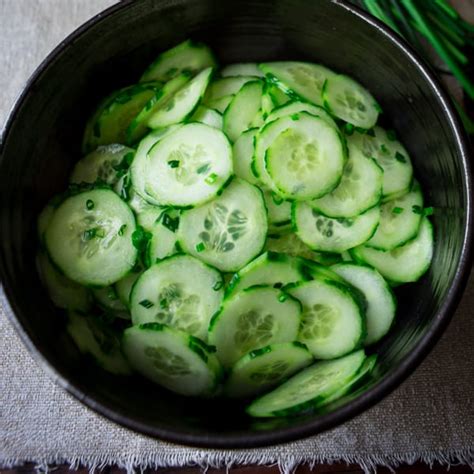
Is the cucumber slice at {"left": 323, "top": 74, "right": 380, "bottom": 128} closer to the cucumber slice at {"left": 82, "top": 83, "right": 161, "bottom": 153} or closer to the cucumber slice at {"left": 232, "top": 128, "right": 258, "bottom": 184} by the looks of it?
the cucumber slice at {"left": 232, "top": 128, "right": 258, "bottom": 184}

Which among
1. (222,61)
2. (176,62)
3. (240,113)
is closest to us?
(240,113)

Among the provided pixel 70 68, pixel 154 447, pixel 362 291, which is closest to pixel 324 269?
pixel 362 291

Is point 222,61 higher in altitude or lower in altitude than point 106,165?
higher

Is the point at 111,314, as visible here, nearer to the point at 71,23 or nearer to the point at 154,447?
the point at 154,447

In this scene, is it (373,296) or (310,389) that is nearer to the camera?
(310,389)

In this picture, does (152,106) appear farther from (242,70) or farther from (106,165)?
(242,70)

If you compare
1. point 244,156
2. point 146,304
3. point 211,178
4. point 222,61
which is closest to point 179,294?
point 146,304

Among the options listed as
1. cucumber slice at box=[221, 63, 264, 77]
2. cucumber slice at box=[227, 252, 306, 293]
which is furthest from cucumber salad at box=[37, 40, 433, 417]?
cucumber slice at box=[221, 63, 264, 77]

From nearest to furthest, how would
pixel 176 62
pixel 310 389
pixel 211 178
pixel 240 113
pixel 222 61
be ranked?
pixel 310 389, pixel 211 178, pixel 240 113, pixel 176 62, pixel 222 61
